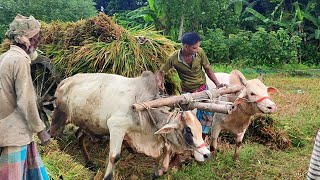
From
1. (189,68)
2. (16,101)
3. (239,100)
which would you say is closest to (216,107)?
(239,100)

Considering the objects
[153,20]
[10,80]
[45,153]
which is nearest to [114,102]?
[45,153]

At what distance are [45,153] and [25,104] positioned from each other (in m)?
1.72

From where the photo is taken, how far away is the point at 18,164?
3.21 meters

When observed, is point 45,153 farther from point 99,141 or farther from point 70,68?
point 70,68

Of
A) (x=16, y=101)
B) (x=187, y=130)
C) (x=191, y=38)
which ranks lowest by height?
(x=187, y=130)

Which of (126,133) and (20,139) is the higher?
(20,139)

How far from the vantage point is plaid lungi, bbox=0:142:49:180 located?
3.16m

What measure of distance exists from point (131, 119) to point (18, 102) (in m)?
1.68

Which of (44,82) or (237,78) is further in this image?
(44,82)

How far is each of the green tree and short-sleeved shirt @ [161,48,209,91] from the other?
46.1 ft

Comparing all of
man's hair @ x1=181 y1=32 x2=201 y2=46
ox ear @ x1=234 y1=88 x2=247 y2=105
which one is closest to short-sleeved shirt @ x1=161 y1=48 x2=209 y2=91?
man's hair @ x1=181 y1=32 x2=201 y2=46

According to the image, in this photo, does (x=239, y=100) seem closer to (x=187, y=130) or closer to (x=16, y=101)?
(x=187, y=130)

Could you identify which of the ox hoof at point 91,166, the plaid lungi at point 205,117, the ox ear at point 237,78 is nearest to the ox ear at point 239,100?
the ox ear at point 237,78

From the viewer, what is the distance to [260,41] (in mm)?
16438
